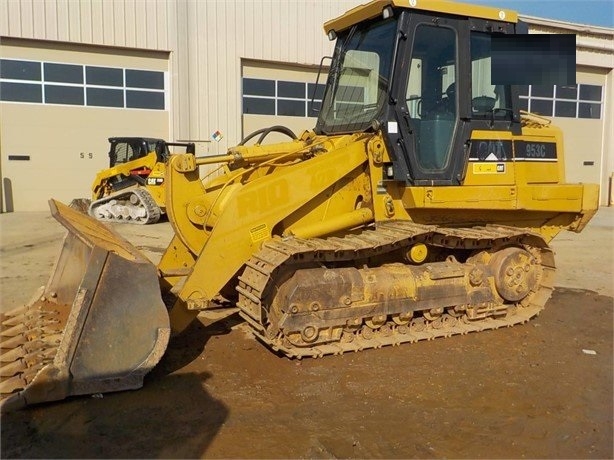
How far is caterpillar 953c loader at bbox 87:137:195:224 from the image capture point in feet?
47.4

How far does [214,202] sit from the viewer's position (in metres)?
5.14

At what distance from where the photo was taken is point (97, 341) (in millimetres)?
3889

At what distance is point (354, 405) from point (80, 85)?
14769 millimetres

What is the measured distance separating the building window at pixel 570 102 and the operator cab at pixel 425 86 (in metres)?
15.7

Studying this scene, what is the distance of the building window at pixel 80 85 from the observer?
611 inches

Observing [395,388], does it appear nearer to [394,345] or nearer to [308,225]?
[394,345]

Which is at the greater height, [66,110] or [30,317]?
[66,110]

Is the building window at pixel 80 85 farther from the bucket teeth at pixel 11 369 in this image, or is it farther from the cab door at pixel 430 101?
the bucket teeth at pixel 11 369

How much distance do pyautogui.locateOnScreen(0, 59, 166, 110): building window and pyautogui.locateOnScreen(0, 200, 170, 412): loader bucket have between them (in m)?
13.1

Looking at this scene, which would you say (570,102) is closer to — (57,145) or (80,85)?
(80,85)

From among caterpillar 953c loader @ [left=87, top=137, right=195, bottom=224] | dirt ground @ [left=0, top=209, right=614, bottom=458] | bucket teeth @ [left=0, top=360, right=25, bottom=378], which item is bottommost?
dirt ground @ [left=0, top=209, right=614, bottom=458]

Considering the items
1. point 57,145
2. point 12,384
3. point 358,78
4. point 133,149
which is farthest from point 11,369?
point 57,145

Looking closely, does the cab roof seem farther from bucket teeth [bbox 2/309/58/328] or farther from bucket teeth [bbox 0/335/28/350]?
bucket teeth [bbox 0/335/28/350]

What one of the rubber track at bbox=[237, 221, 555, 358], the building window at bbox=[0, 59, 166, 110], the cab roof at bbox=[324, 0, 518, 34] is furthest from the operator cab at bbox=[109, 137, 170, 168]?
the rubber track at bbox=[237, 221, 555, 358]
